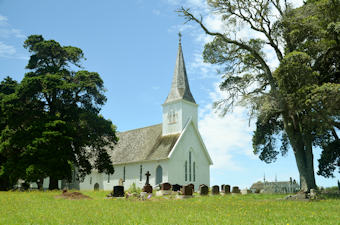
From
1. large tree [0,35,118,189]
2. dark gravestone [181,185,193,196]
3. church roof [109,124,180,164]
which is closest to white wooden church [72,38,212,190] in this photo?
church roof [109,124,180,164]

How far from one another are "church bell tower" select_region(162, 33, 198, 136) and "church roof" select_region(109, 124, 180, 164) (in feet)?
4.77

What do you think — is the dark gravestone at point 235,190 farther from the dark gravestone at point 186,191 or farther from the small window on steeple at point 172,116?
the small window on steeple at point 172,116

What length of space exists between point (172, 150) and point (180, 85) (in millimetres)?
9731

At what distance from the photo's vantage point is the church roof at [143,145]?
1527 inches

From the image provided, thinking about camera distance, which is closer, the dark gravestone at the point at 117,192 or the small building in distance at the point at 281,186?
the dark gravestone at the point at 117,192

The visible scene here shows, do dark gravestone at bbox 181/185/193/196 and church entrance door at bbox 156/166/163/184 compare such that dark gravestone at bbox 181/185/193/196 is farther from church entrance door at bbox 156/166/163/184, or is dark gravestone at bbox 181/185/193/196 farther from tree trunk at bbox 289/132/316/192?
church entrance door at bbox 156/166/163/184

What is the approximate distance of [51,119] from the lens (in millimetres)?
29922

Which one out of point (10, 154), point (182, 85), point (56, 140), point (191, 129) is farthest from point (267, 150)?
point (10, 154)

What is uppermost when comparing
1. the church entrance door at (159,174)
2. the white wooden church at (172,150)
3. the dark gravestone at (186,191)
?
the white wooden church at (172,150)

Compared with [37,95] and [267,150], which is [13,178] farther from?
[267,150]

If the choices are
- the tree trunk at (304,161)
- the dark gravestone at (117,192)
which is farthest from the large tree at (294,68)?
the dark gravestone at (117,192)

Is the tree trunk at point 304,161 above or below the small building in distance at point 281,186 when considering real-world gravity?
above

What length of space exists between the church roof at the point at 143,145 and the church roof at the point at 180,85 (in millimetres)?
5125

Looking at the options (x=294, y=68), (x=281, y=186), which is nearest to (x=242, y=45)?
(x=294, y=68)
